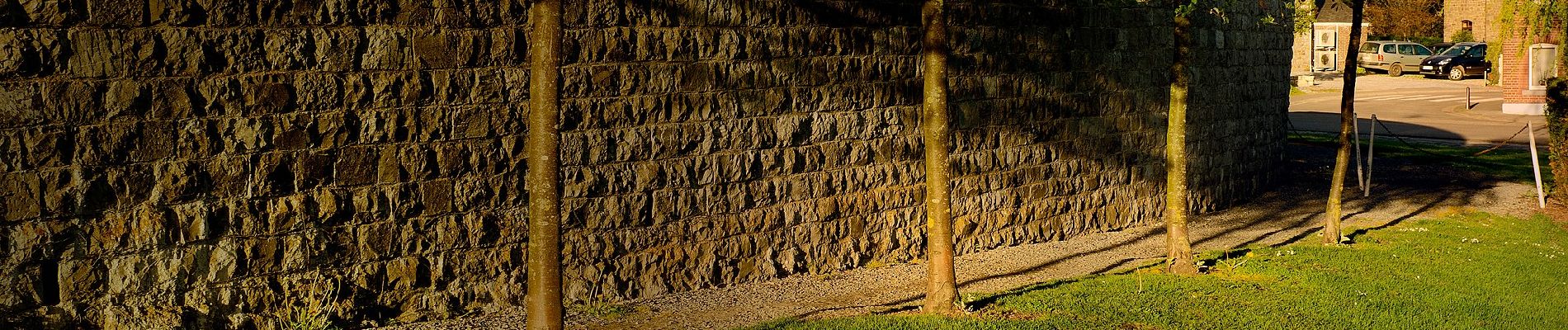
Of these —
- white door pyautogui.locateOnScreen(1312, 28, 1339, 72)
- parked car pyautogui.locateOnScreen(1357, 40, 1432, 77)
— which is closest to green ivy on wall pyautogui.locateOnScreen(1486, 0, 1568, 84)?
parked car pyautogui.locateOnScreen(1357, 40, 1432, 77)

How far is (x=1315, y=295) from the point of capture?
9.03 metres

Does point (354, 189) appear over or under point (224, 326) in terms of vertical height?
over

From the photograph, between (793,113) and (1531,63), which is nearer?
(793,113)

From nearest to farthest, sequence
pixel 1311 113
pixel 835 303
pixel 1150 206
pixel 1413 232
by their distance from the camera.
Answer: pixel 835 303, pixel 1413 232, pixel 1150 206, pixel 1311 113

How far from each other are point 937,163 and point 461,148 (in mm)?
2521

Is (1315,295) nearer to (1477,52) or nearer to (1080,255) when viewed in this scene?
(1080,255)

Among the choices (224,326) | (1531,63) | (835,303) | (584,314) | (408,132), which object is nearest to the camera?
(224,326)

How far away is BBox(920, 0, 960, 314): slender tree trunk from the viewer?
7496 mm

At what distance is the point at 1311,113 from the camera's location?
103 ft

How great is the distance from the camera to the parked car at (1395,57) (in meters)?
49.2

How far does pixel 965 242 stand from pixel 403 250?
505 centimetres

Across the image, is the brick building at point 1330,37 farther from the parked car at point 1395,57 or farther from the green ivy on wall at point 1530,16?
the green ivy on wall at point 1530,16

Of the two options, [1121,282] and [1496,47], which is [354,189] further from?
[1496,47]

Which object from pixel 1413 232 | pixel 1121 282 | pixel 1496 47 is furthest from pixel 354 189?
pixel 1413 232
